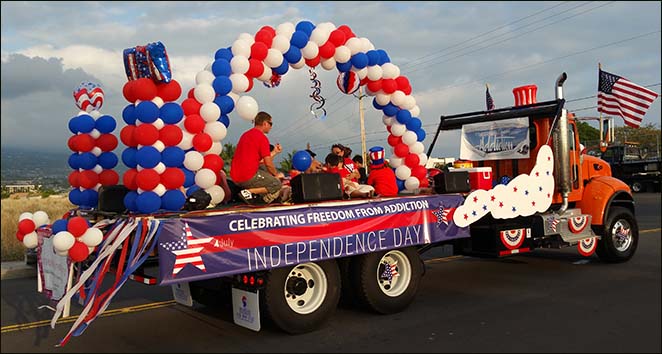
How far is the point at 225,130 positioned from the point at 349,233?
1.95m

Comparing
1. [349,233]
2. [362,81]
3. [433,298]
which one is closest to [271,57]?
[362,81]

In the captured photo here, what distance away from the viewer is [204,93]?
20.5 ft

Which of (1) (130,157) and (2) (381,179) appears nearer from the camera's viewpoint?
(1) (130,157)

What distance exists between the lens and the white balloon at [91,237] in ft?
15.9

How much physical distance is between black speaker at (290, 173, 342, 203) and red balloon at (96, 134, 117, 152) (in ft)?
8.48

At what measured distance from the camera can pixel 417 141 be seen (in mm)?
8742

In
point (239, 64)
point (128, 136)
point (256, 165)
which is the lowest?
point (256, 165)

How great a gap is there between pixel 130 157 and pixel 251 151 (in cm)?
136

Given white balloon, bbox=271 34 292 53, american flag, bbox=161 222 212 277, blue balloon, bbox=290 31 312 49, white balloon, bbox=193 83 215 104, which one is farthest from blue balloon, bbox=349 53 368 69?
american flag, bbox=161 222 212 277

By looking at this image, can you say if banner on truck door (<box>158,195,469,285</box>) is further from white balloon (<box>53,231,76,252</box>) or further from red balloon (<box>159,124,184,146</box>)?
red balloon (<box>159,124,184,146</box>)

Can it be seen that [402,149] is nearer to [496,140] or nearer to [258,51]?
[496,140]

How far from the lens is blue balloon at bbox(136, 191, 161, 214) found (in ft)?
18.1

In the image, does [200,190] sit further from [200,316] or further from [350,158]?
[350,158]

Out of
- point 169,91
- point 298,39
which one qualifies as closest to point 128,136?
point 169,91
